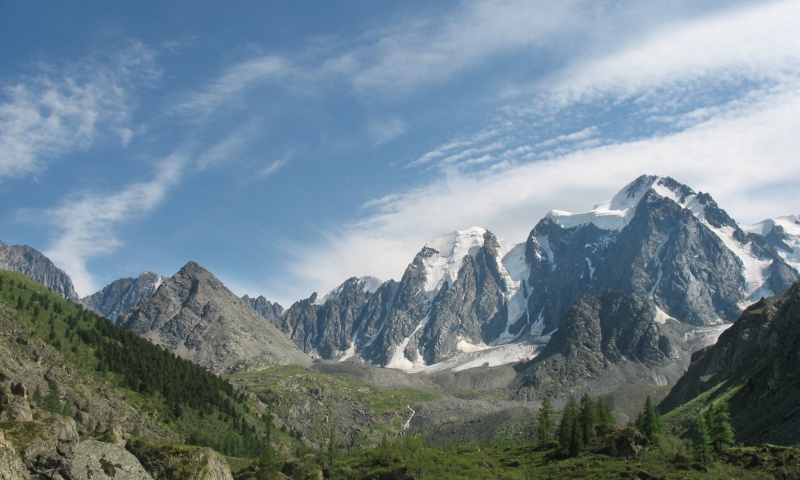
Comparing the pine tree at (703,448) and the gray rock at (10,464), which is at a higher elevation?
the gray rock at (10,464)

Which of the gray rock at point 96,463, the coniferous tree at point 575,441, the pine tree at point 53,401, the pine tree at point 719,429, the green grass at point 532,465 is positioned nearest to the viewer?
the gray rock at point 96,463

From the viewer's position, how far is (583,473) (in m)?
125

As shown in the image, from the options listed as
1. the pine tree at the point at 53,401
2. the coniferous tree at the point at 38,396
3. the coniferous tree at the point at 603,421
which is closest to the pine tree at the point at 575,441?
the coniferous tree at the point at 603,421

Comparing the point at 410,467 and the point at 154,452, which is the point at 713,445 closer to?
the point at 410,467

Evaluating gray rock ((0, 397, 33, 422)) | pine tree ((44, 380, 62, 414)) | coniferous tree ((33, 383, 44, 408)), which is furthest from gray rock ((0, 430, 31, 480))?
coniferous tree ((33, 383, 44, 408))

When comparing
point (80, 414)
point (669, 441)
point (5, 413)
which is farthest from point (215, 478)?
point (80, 414)

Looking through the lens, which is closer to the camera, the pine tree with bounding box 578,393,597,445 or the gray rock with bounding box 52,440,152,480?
the gray rock with bounding box 52,440,152,480

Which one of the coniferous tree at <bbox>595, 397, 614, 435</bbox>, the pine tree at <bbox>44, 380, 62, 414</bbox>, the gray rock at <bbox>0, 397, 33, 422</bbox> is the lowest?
the coniferous tree at <bbox>595, 397, 614, 435</bbox>

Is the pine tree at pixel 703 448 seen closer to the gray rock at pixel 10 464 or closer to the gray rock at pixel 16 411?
the gray rock at pixel 10 464

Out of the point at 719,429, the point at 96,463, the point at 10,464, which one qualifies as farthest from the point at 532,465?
the point at 10,464

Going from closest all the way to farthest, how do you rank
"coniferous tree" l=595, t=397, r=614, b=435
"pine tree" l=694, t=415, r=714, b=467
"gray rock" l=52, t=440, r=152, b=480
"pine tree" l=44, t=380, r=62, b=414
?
"gray rock" l=52, t=440, r=152, b=480 < "pine tree" l=694, t=415, r=714, b=467 < "coniferous tree" l=595, t=397, r=614, b=435 < "pine tree" l=44, t=380, r=62, b=414

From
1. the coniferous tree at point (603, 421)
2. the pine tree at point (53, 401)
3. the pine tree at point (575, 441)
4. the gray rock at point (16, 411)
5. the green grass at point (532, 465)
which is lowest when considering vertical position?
Result: the green grass at point (532, 465)

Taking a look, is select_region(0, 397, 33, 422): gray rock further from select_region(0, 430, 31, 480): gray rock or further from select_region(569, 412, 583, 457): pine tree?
select_region(569, 412, 583, 457): pine tree

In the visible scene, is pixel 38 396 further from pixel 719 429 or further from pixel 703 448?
pixel 719 429
